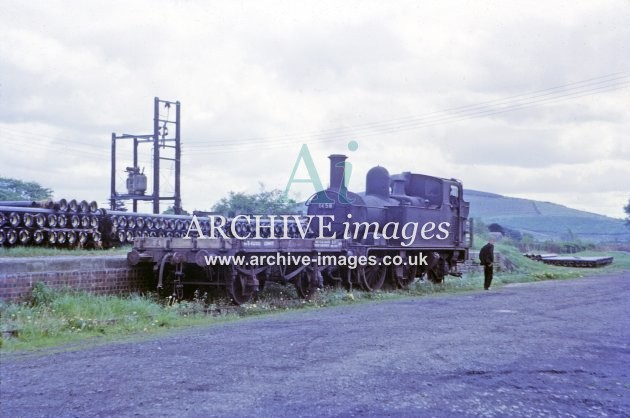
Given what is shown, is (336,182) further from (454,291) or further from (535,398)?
(535,398)

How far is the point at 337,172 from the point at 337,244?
250cm

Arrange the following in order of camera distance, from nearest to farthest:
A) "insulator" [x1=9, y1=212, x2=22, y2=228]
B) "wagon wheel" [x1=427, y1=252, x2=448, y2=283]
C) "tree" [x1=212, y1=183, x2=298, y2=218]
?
"insulator" [x1=9, y1=212, x2=22, y2=228]
"wagon wheel" [x1=427, y1=252, x2=448, y2=283]
"tree" [x1=212, y1=183, x2=298, y2=218]

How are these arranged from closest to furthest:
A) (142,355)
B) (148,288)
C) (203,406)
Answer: (203,406), (142,355), (148,288)

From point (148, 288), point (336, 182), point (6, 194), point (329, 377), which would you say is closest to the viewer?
point (329, 377)

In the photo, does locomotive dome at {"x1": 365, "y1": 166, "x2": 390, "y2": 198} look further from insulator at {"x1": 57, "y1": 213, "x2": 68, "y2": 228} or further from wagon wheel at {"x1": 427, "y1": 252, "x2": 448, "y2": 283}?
insulator at {"x1": 57, "y1": 213, "x2": 68, "y2": 228}

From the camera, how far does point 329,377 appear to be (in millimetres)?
6836

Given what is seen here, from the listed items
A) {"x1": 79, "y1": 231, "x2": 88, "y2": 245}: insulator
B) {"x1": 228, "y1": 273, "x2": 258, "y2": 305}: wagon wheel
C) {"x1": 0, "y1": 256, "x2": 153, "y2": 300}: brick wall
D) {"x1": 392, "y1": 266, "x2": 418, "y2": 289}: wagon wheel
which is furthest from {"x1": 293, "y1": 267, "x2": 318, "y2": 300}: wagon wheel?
{"x1": 79, "y1": 231, "x2": 88, "y2": 245}: insulator

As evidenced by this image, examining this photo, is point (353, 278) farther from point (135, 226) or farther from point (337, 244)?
point (135, 226)

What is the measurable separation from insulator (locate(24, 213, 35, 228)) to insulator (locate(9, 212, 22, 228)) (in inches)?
7.3

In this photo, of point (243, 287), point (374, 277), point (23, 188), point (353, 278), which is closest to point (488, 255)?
point (374, 277)

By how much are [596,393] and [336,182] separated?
1192cm

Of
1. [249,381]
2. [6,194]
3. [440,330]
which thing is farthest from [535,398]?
[6,194]

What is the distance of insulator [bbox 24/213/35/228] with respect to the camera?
57.5ft

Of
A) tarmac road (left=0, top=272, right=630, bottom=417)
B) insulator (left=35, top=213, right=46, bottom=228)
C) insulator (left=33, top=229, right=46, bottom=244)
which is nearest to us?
tarmac road (left=0, top=272, right=630, bottom=417)
